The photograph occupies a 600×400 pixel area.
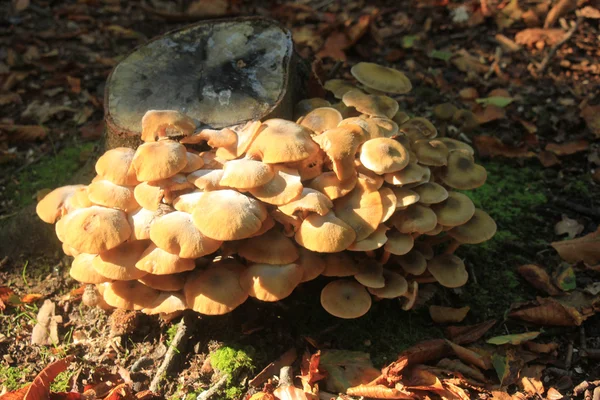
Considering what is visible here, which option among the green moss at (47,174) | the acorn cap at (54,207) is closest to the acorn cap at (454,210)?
the acorn cap at (54,207)

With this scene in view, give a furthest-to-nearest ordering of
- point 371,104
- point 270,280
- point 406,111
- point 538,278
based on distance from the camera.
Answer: point 406,111 → point 538,278 → point 371,104 → point 270,280

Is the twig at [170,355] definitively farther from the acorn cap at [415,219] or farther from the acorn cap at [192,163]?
the acorn cap at [415,219]

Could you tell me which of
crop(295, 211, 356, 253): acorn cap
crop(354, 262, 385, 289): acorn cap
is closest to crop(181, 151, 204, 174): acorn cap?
crop(295, 211, 356, 253): acorn cap

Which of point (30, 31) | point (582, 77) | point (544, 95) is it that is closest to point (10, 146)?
point (30, 31)

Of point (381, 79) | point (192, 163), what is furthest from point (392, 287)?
point (381, 79)

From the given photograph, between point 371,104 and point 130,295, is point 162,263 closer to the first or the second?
point 130,295

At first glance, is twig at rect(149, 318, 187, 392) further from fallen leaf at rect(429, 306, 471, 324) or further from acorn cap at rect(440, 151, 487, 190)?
acorn cap at rect(440, 151, 487, 190)

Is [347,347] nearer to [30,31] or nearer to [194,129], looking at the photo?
[194,129]
